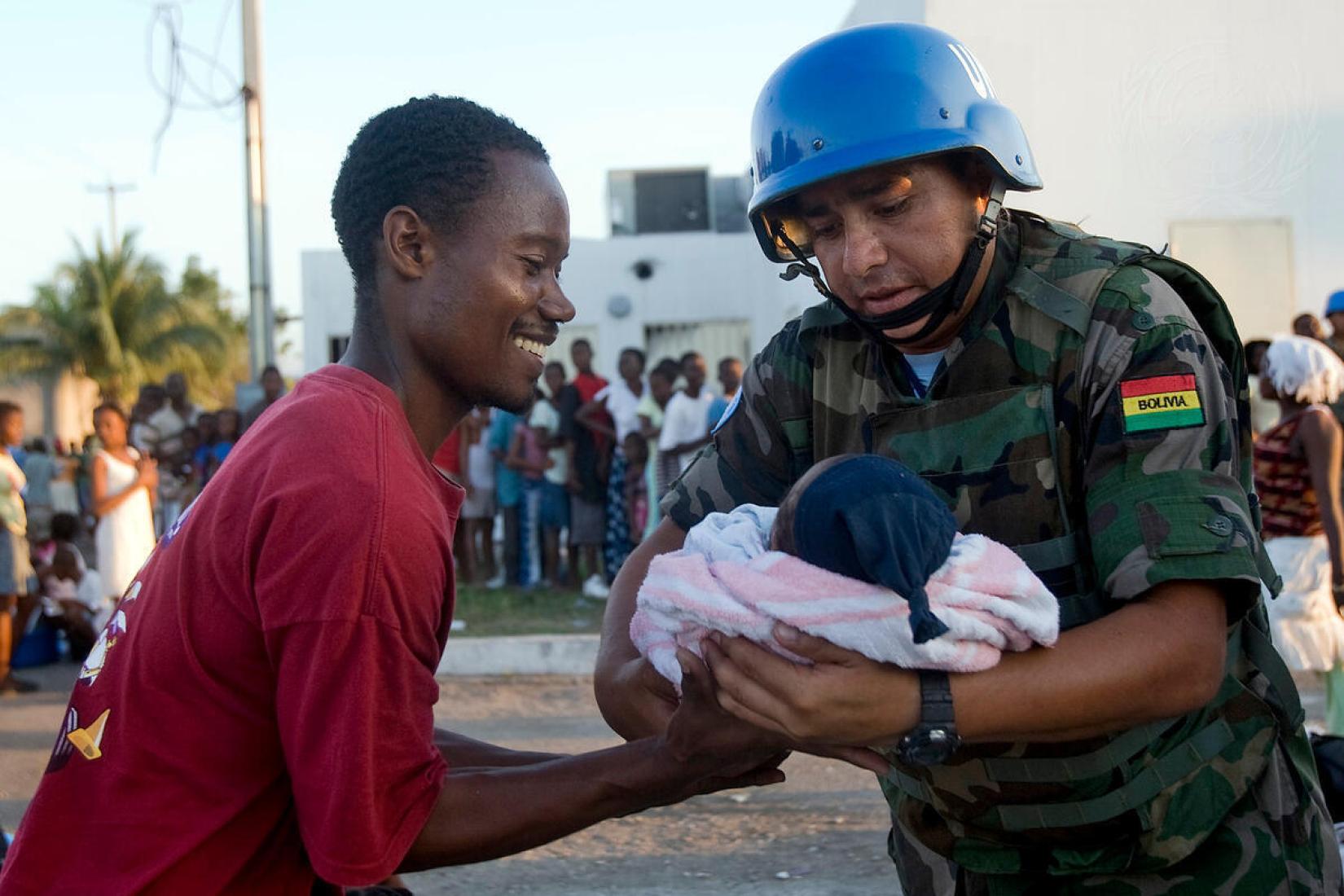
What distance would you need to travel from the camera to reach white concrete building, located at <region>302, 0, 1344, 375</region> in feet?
35.7

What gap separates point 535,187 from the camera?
82.0 inches

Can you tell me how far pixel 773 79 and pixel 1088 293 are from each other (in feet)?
2.12

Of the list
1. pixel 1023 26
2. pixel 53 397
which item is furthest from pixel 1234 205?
pixel 53 397

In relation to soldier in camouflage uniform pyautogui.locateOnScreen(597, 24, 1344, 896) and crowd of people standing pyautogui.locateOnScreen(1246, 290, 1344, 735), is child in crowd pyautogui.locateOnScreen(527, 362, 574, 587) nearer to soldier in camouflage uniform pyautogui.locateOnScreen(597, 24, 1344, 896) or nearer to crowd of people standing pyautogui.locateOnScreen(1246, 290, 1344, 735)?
crowd of people standing pyautogui.locateOnScreen(1246, 290, 1344, 735)

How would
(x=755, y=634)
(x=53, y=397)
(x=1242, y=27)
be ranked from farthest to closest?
(x=53, y=397)
(x=1242, y=27)
(x=755, y=634)

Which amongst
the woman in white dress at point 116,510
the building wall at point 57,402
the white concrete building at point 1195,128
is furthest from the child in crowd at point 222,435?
the building wall at point 57,402

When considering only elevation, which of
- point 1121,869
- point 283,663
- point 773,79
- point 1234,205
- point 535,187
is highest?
point 1234,205

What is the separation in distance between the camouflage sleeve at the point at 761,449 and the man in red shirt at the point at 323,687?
458 mm

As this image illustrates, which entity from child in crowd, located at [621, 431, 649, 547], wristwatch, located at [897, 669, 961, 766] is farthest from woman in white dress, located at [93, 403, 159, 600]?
wristwatch, located at [897, 669, 961, 766]

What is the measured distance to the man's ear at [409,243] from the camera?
2.02m

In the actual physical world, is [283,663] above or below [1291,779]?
above

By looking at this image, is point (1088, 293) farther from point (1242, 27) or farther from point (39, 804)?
point (1242, 27)

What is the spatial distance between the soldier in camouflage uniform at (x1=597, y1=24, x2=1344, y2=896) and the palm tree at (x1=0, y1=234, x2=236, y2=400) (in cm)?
3539

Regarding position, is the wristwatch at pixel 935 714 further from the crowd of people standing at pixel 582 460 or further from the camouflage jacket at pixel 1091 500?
the crowd of people standing at pixel 582 460
